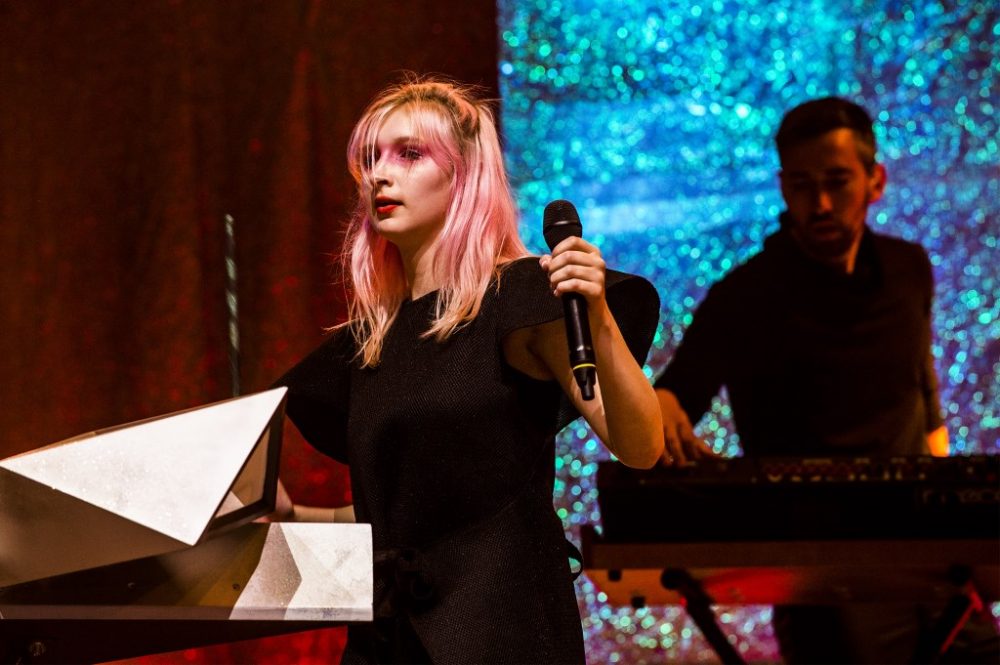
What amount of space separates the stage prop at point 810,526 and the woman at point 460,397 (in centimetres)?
56

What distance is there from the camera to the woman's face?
1.30m

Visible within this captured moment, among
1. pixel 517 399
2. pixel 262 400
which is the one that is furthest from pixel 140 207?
pixel 262 400

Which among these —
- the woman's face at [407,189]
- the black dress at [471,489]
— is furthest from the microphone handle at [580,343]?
the woman's face at [407,189]

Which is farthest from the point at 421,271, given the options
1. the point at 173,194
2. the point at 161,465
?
→ the point at 173,194

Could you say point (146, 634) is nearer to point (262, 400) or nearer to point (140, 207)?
point (262, 400)

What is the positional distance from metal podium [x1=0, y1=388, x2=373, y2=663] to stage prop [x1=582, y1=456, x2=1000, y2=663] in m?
0.94

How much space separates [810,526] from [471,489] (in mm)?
781

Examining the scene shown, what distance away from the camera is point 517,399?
1.19m

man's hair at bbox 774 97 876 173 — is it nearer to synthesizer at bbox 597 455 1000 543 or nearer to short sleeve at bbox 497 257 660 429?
synthesizer at bbox 597 455 1000 543

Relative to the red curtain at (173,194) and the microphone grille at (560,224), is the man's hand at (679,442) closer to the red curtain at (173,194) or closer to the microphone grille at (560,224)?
the red curtain at (173,194)

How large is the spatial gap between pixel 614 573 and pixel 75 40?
4.57 feet

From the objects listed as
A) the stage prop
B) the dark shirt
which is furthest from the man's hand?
the dark shirt

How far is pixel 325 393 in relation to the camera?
4.34 feet

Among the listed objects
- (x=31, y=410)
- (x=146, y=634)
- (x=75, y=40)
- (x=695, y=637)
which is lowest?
(x=695, y=637)
